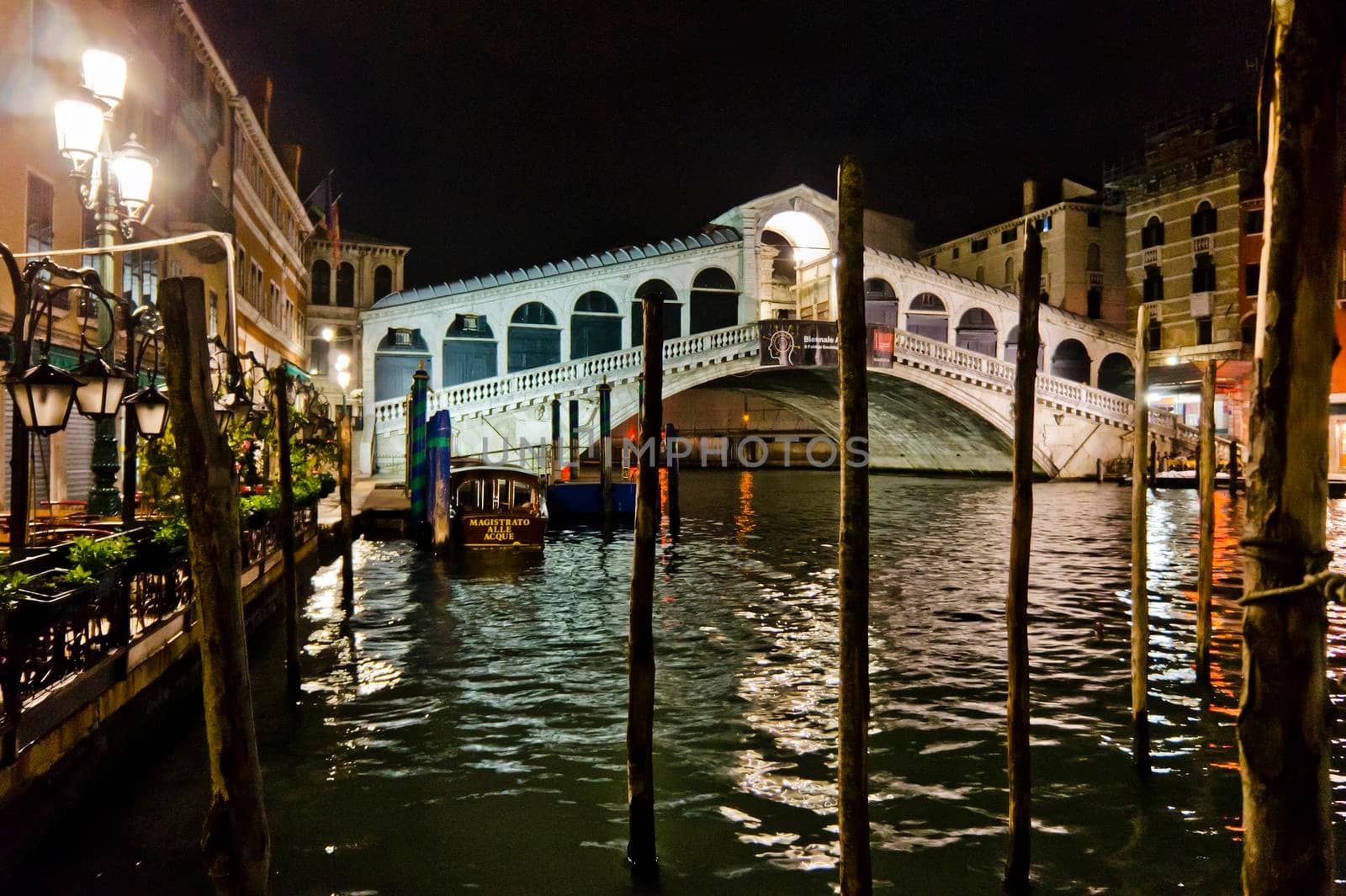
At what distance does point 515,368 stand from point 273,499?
64.8 ft

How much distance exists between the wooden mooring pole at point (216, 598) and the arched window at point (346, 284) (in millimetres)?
27858

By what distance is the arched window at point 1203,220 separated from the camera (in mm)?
30406

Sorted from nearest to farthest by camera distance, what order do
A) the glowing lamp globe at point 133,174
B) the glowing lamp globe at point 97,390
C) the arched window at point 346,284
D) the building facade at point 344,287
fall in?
1. the glowing lamp globe at point 97,390
2. the glowing lamp globe at point 133,174
3. the building facade at point 344,287
4. the arched window at point 346,284

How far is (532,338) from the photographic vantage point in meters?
29.2

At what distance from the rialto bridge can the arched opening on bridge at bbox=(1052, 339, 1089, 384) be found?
70 mm

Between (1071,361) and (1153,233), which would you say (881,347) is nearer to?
(1071,361)

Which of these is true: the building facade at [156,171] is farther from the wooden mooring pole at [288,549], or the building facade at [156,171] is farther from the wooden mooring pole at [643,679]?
the wooden mooring pole at [643,679]

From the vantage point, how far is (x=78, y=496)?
1231 centimetres

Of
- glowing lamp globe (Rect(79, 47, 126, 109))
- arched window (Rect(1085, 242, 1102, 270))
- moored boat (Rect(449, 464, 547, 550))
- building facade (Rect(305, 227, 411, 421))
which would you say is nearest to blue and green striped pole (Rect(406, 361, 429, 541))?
moored boat (Rect(449, 464, 547, 550))

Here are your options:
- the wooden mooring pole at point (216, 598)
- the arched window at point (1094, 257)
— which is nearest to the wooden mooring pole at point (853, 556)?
the wooden mooring pole at point (216, 598)

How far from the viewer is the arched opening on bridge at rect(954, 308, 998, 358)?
35344mm

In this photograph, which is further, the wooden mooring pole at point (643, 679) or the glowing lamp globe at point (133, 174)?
the glowing lamp globe at point (133, 174)

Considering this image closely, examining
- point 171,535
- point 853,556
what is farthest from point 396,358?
point 853,556

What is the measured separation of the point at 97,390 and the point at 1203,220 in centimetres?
3370
